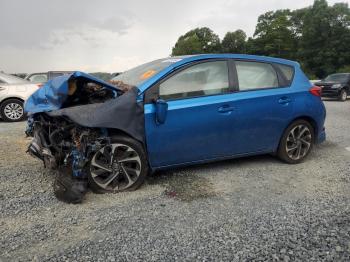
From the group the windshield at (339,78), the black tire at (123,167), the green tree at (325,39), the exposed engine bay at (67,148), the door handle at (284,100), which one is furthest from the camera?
the green tree at (325,39)

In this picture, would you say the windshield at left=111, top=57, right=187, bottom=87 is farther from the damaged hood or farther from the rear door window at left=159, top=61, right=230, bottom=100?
the damaged hood

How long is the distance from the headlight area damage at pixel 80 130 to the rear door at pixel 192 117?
26 cm

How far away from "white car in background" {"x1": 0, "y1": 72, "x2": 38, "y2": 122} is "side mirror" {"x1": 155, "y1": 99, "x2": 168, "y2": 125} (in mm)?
7082

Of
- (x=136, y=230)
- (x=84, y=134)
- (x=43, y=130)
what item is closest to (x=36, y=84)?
(x=43, y=130)

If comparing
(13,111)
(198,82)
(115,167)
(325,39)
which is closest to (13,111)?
(13,111)

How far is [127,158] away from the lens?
399 centimetres

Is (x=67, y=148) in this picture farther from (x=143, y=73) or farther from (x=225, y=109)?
(x=225, y=109)

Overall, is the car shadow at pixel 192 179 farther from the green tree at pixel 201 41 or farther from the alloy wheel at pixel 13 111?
the green tree at pixel 201 41

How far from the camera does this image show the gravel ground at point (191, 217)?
2854mm

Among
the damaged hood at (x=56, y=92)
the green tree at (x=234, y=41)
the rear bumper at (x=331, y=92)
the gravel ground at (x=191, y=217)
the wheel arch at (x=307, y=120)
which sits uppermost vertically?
the green tree at (x=234, y=41)

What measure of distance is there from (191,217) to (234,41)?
251 feet

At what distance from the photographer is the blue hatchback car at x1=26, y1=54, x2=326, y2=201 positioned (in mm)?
3893

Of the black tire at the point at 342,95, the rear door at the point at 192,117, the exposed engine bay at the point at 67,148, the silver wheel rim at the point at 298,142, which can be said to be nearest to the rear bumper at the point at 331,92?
the black tire at the point at 342,95

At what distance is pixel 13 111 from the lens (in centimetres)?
988
